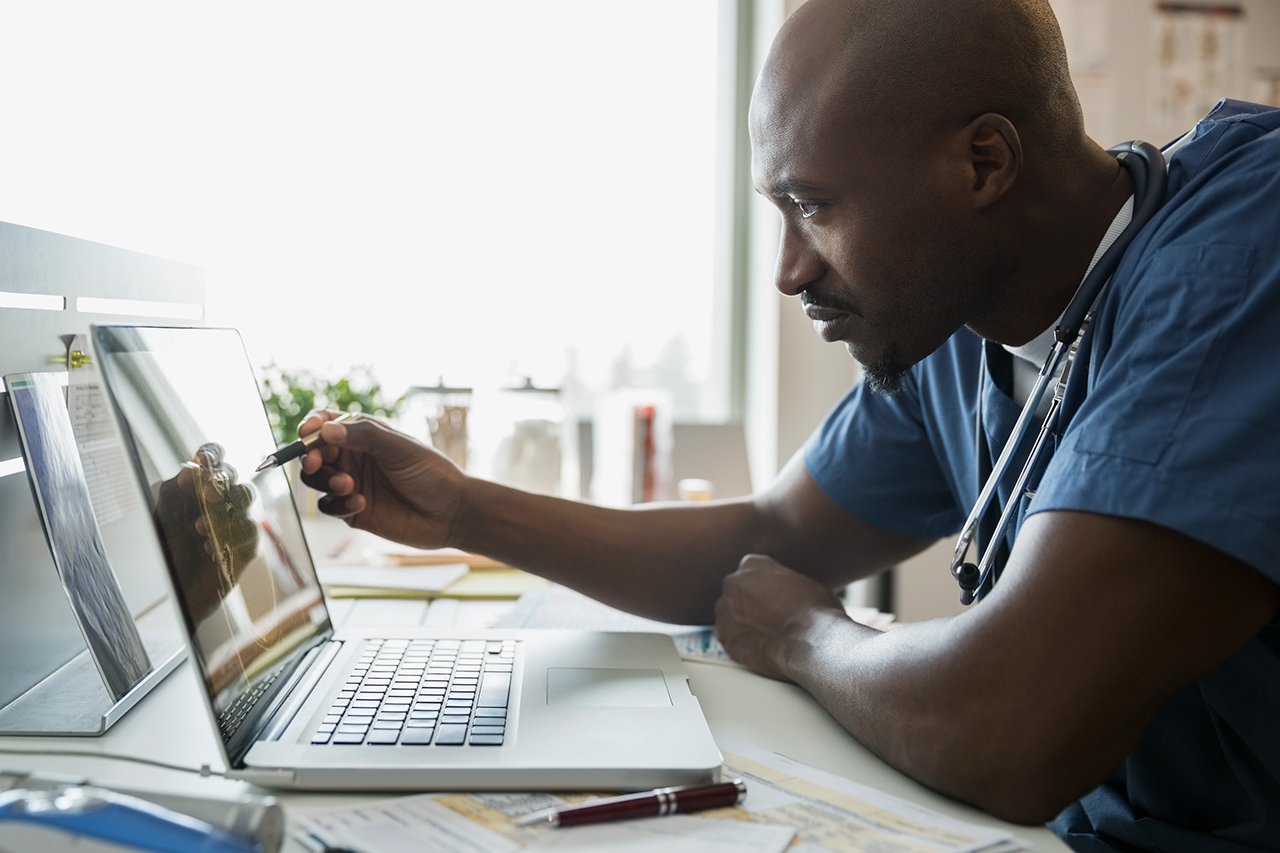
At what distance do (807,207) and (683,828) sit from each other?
566mm

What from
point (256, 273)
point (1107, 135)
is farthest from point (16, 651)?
point (1107, 135)

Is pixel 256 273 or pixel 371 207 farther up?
pixel 371 207

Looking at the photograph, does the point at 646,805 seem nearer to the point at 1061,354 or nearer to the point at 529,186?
the point at 1061,354

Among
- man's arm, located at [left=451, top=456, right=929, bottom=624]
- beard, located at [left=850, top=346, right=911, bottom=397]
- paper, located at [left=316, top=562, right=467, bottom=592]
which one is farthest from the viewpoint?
paper, located at [left=316, top=562, right=467, bottom=592]

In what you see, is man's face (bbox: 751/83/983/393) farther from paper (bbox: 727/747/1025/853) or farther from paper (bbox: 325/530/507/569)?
paper (bbox: 325/530/507/569)

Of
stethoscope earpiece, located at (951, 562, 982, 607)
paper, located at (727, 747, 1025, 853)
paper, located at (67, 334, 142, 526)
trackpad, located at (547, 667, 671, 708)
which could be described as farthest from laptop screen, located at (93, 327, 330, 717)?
stethoscope earpiece, located at (951, 562, 982, 607)

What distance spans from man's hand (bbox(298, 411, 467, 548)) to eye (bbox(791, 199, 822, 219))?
1.51 ft

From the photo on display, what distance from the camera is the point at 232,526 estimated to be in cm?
74

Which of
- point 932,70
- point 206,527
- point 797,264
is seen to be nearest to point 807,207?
point 797,264

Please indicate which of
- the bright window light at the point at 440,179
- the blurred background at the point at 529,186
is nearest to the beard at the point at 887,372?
the blurred background at the point at 529,186

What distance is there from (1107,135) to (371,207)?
1.57 m

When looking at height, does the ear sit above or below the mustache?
above

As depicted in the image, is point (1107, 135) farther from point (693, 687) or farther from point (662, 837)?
point (662, 837)

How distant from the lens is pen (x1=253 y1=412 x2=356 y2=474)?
87 cm
